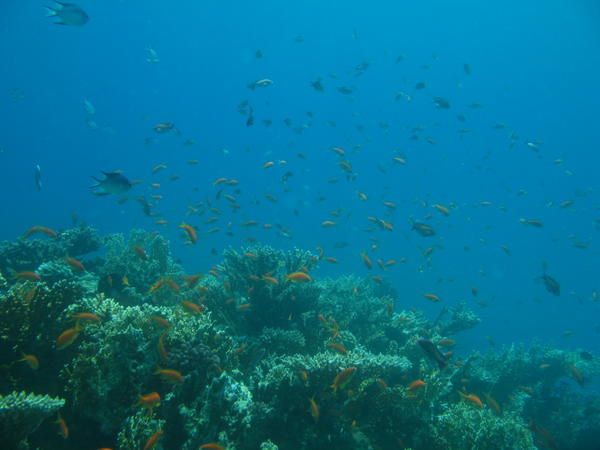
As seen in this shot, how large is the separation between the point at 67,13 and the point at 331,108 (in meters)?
127

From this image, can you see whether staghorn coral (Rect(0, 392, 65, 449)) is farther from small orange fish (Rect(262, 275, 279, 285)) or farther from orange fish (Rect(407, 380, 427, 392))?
small orange fish (Rect(262, 275, 279, 285))

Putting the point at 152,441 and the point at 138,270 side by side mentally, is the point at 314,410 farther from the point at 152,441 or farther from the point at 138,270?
the point at 138,270

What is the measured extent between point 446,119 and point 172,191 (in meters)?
87.9

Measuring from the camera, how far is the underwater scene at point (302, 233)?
5.25 meters

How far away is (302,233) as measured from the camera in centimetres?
7362

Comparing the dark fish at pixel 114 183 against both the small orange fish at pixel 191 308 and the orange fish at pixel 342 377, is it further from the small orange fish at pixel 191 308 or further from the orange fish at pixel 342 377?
the orange fish at pixel 342 377

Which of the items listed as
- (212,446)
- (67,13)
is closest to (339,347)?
(212,446)

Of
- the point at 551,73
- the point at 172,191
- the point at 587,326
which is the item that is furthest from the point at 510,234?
the point at 172,191

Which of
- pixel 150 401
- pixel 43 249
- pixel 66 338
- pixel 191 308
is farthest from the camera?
pixel 43 249

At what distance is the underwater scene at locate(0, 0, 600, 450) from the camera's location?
525 cm

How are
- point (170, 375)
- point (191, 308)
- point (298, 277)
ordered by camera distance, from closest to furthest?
point (170, 375)
point (191, 308)
point (298, 277)

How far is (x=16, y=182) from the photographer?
408 feet

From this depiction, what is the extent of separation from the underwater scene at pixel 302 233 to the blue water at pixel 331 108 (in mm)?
846

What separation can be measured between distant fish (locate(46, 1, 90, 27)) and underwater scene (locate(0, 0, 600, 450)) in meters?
0.04
